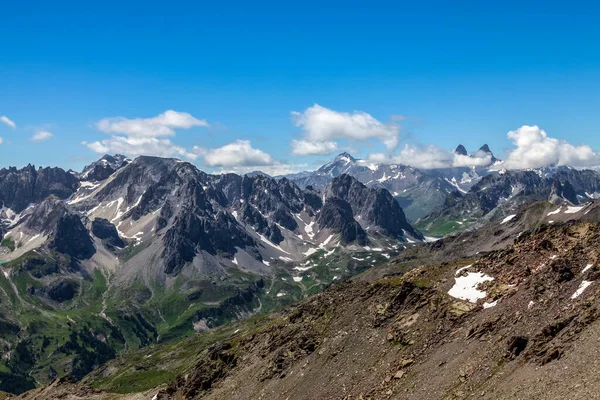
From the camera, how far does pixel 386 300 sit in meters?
98.9

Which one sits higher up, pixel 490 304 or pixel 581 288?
pixel 581 288

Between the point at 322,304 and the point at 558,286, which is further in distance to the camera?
the point at 322,304

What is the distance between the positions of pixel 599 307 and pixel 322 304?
65.7m

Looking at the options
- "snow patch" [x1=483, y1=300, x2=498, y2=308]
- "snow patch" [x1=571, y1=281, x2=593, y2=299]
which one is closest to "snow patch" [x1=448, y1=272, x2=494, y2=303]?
"snow patch" [x1=483, y1=300, x2=498, y2=308]

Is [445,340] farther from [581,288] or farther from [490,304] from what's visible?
[581,288]

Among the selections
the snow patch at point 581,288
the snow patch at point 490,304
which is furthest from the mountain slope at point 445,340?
the snow patch at point 490,304

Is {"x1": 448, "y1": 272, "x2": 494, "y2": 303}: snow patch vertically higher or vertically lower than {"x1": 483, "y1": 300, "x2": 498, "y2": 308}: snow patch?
higher

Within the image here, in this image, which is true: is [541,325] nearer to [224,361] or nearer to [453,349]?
[453,349]

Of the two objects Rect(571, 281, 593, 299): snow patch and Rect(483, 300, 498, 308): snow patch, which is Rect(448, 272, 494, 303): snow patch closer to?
Rect(483, 300, 498, 308): snow patch

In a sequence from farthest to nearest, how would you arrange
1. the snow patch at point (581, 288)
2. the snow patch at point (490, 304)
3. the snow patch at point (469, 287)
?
1. the snow patch at point (469, 287)
2. the snow patch at point (490, 304)
3. the snow patch at point (581, 288)

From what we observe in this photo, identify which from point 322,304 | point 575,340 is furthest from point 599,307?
point 322,304

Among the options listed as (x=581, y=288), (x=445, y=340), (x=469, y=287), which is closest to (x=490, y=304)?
(x=445, y=340)

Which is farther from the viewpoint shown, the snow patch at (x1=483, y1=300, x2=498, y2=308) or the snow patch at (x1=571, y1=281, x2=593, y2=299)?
the snow patch at (x1=483, y1=300, x2=498, y2=308)

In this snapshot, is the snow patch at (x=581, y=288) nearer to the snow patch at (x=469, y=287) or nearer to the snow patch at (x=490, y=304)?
the snow patch at (x=490, y=304)
